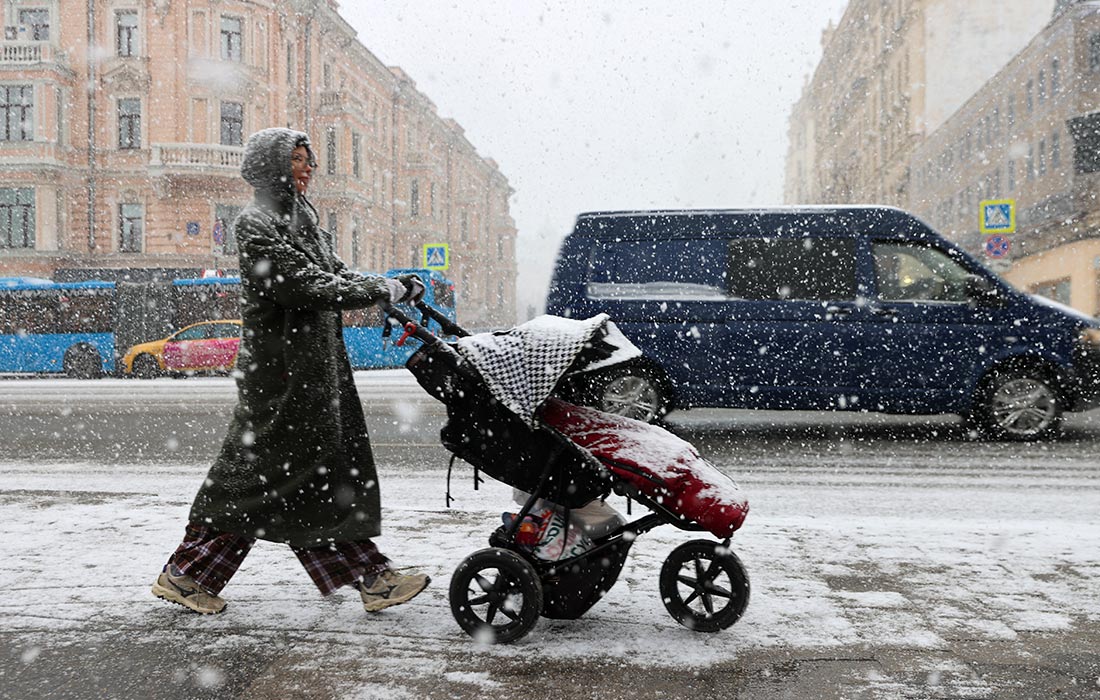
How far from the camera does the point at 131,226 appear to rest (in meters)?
36.1

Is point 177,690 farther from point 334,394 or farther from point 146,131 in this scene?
point 146,131

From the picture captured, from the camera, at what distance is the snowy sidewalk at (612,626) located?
3096 millimetres

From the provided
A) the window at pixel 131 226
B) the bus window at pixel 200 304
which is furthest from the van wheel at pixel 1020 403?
the window at pixel 131 226

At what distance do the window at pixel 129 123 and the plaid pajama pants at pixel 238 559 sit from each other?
36.2 metres

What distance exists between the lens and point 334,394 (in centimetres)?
364

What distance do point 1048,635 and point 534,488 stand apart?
6.32 ft

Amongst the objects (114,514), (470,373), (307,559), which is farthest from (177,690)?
(114,514)

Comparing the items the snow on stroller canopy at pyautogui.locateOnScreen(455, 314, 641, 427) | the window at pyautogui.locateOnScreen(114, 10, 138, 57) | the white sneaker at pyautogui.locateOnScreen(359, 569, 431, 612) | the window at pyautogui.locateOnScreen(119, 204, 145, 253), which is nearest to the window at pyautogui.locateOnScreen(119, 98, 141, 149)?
Result: the window at pyautogui.locateOnScreen(114, 10, 138, 57)

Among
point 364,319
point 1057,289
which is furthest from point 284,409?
point 1057,289

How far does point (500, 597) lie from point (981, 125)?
4151 cm

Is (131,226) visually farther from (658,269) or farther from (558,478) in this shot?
(558,478)

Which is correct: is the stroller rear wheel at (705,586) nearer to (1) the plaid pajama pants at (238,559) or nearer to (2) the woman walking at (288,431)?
(2) the woman walking at (288,431)

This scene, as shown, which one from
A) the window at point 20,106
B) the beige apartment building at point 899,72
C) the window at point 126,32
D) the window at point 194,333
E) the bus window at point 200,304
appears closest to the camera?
the window at point 194,333

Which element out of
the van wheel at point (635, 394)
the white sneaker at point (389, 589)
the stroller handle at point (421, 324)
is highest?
the stroller handle at point (421, 324)
